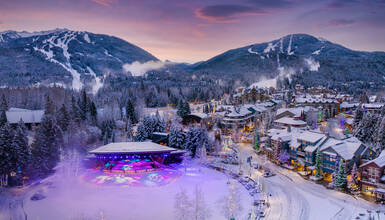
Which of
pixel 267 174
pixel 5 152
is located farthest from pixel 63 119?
pixel 267 174

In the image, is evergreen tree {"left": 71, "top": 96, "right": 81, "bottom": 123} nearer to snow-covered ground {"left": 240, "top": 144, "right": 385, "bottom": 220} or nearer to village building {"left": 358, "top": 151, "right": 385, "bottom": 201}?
snow-covered ground {"left": 240, "top": 144, "right": 385, "bottom": 220}

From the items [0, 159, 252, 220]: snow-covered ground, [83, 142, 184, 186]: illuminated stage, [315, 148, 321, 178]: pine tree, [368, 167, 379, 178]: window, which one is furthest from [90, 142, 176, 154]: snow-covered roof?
[368, 167, 379, 178]: window

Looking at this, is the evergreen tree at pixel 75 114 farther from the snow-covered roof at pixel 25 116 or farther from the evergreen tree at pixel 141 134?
the evergreen tree at pixel 141 134

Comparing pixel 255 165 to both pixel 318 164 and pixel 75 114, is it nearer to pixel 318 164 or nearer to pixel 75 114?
pixel 318 164

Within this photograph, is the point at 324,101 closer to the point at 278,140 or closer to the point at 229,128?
the point at 229,128

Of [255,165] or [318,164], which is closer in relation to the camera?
[318,164]

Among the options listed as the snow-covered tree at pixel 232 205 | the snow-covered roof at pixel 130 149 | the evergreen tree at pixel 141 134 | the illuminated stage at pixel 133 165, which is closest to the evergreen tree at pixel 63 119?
the evergreen tree at pixel 141 134
